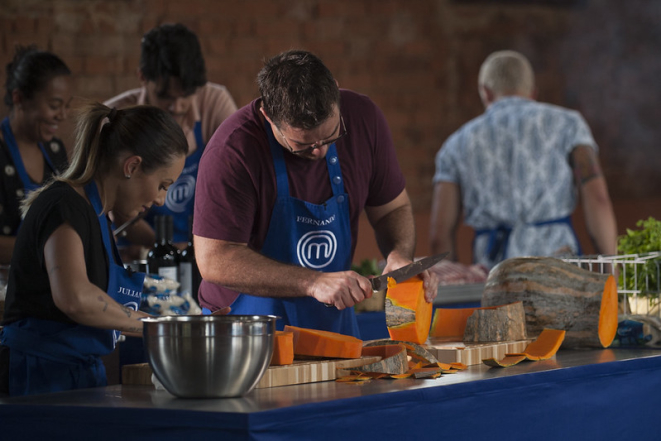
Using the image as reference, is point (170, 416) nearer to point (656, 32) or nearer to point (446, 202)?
point (446, 202)

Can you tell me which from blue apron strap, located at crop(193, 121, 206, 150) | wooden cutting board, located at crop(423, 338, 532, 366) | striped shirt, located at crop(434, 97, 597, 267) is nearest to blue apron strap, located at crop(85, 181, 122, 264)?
wooden cutting board, located at crop(423, 338, 532, 366)

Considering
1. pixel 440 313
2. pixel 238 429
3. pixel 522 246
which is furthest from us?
pixel 522 246

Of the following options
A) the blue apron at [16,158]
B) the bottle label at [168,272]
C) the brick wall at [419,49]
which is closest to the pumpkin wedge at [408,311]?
the bottle label at [168,272]

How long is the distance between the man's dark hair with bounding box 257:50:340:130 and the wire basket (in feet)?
3.42

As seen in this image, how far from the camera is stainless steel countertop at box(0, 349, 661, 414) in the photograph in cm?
184

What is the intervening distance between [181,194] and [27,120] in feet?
2.27

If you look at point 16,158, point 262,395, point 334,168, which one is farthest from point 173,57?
point 262,395

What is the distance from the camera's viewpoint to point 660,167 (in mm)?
7785

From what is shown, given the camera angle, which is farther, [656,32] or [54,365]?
[656,32]

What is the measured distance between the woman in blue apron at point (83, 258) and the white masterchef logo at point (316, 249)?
0.46 meters

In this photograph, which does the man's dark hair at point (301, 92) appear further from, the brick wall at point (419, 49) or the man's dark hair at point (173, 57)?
the brick wall at point (419, 49)

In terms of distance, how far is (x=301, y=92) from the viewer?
252cm

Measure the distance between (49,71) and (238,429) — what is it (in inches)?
99.7

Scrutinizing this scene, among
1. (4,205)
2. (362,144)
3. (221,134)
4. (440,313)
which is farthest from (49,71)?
(440,313)
